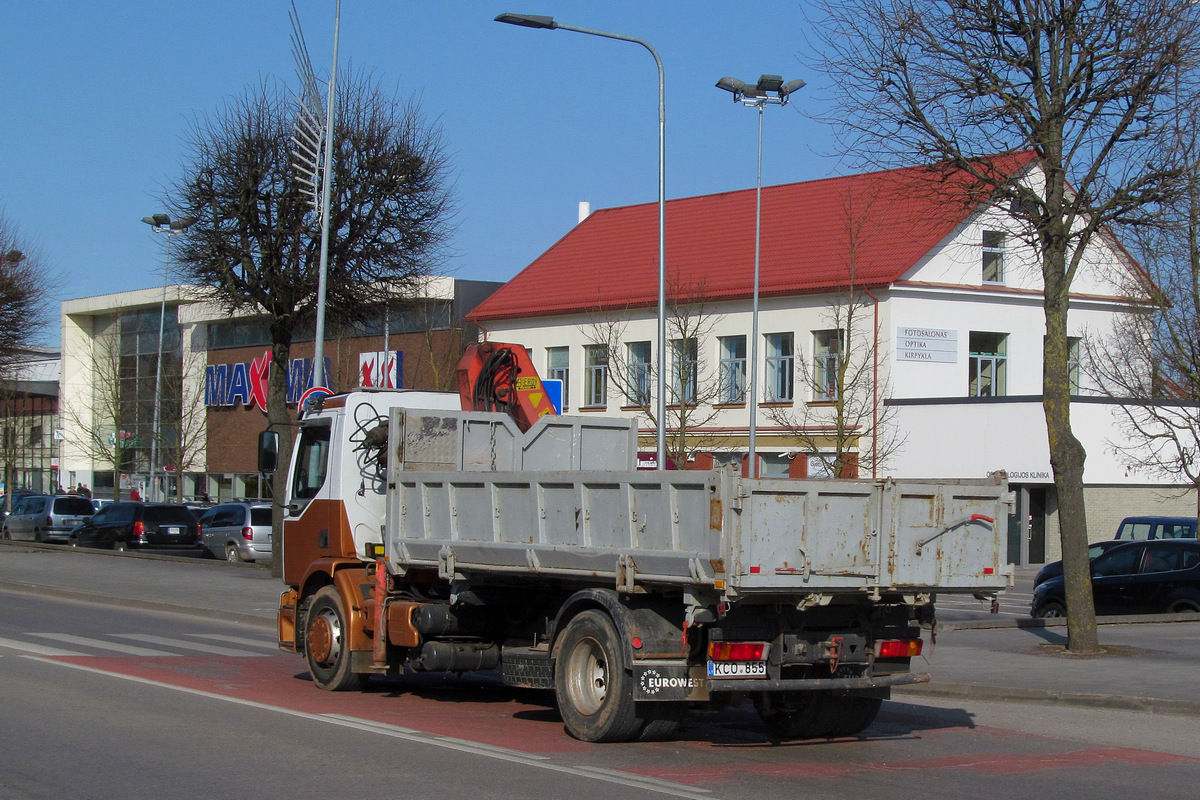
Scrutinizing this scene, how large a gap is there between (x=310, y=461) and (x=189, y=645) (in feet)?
15.3

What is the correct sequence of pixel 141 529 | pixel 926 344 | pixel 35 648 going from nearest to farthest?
1. pixel 35 648
2. pixel 141 529
3. pixel 926 344

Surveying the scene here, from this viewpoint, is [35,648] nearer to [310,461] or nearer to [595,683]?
[310,461]

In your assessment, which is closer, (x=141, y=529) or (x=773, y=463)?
(x=141, y=529)

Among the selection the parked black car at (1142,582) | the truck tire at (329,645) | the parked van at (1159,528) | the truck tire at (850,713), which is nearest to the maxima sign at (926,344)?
the parked van at (1159,528)

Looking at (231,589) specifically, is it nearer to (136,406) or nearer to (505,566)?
(505,566)

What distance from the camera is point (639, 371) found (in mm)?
42531

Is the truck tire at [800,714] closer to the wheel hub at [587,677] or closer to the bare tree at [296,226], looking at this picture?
the wheel hub at [587,677]

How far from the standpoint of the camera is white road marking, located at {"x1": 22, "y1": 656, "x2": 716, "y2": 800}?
311 inches

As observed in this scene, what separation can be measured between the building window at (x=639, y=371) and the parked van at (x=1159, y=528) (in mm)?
14948

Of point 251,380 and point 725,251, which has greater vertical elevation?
point 725,251

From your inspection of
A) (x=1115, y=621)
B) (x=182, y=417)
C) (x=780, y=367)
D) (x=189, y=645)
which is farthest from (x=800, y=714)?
(x=182, y=417)

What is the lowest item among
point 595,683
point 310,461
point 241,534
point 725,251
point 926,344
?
point 241,534

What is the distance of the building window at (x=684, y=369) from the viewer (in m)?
37.3

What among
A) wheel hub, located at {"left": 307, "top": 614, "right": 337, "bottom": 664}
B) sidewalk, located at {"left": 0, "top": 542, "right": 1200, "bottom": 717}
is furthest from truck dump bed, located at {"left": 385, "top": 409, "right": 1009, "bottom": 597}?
sidewalk, located at {"left": 0, "top": 542, "right": 1200, "bottom": 717}
